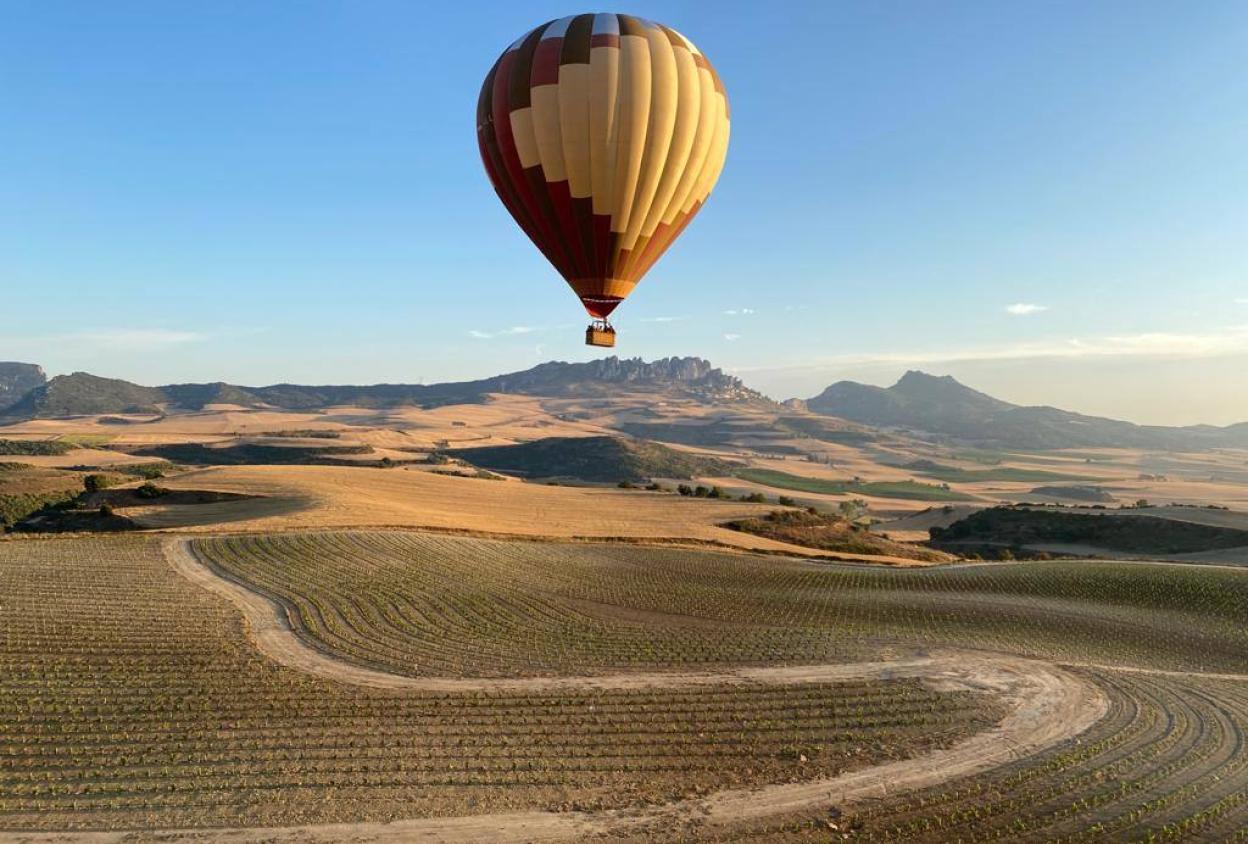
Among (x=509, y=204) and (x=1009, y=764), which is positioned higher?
(x=509, y=204)

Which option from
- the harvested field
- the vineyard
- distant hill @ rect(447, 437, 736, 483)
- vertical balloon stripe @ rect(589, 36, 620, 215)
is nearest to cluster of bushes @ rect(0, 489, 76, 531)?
the harvested field

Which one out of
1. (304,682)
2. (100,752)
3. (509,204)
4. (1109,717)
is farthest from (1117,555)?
(100,752)

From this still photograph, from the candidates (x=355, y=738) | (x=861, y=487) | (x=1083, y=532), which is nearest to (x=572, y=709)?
(x=355, y=738)

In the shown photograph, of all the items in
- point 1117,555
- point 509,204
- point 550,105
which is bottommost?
point 1117,555

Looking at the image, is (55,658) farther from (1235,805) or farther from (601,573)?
(1235,805)

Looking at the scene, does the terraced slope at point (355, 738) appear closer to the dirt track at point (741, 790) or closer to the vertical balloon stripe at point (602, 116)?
the dirt track at point (741, 790)

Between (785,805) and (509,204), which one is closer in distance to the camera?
(785,805)

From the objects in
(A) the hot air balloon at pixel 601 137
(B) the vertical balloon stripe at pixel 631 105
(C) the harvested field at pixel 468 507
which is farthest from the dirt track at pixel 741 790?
(C) the harvested field at pixel 468 507
